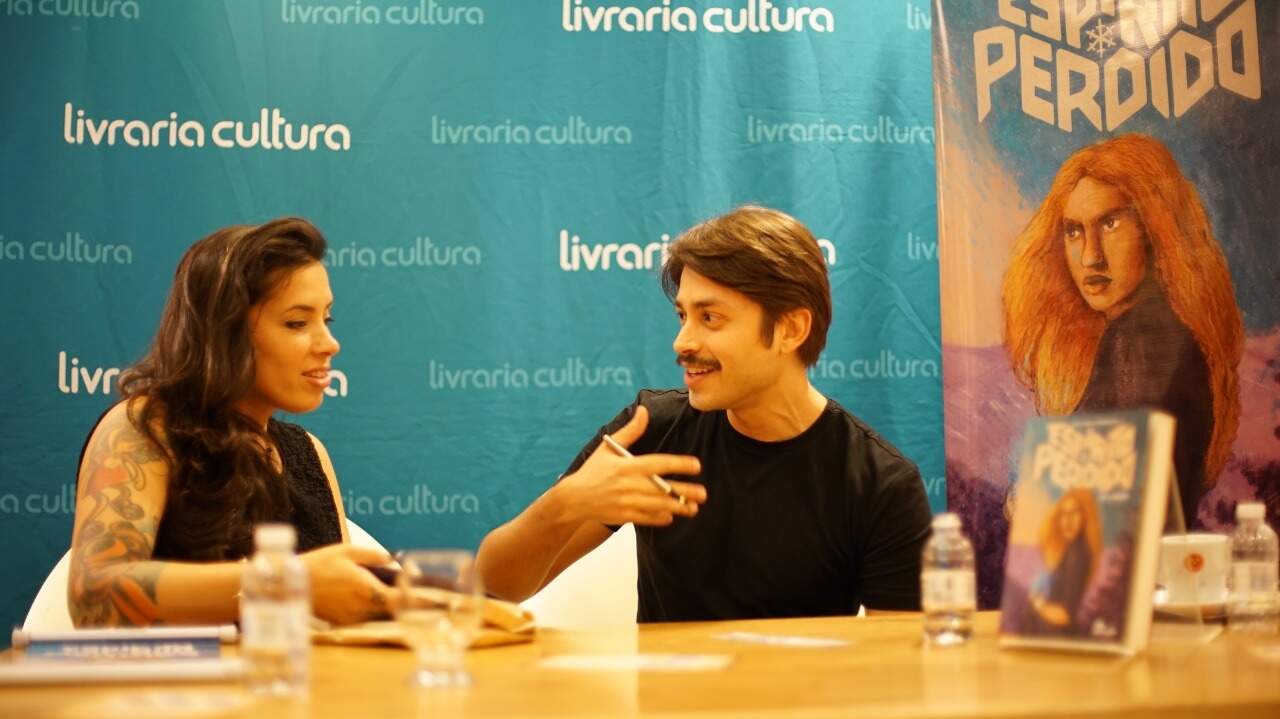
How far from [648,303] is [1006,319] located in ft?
3.24

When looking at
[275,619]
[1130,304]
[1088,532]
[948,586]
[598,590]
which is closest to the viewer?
[275,619]

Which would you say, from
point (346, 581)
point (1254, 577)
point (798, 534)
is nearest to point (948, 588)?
point (1254, 577)

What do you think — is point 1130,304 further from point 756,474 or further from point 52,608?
point 52,608

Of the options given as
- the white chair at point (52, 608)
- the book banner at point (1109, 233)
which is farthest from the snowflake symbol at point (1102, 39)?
the white chair at point (52, 608)

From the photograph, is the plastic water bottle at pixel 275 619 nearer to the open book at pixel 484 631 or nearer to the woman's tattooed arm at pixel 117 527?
the open book at pixel 484 631

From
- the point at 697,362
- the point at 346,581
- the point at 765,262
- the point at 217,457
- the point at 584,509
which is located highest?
the point at 765,262

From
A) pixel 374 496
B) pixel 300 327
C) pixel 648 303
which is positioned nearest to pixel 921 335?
pixel 648 303

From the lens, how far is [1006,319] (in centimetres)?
352

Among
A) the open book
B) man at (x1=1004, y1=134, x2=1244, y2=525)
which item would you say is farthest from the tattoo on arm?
man at (x1=1004, y1=134, x2=1244, y2=525)

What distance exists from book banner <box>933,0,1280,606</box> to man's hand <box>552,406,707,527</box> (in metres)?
1.48

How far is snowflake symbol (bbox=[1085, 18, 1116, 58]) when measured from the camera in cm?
352

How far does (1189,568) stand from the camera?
6.06 ft

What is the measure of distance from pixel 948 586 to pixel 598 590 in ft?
4.69

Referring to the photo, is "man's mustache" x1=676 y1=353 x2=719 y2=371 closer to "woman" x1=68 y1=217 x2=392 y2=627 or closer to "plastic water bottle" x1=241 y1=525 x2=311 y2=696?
"woman" x1=68 y1=217 x2=392 y2=627
